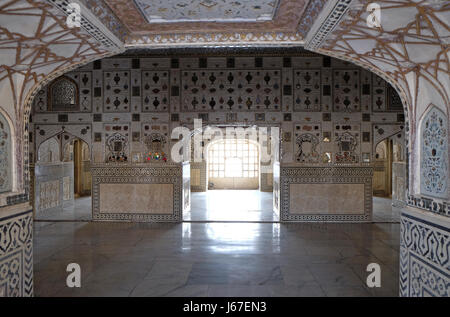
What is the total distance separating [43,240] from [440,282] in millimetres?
5529

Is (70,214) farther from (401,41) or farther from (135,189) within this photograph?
(401,41)

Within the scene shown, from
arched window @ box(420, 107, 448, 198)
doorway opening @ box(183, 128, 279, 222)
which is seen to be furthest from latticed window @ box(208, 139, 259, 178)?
arched window @ box(420, 107, 448, 198)

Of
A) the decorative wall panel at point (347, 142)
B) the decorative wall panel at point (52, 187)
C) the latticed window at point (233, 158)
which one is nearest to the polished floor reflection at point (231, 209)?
the decorative wall panel at point (347, 142)

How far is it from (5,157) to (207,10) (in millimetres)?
2057

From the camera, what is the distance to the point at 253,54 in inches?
278

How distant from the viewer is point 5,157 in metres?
2.71

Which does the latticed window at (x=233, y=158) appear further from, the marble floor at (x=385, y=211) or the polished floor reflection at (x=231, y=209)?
the marble floor at (x=385, y=211)

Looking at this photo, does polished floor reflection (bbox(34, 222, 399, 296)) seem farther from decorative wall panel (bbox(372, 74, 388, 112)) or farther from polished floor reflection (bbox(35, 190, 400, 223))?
decorative wall panel (bbox(372, 74, 388, 112))

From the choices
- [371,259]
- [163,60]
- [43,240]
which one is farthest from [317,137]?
[43,240]

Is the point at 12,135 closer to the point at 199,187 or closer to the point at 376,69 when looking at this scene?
the point at 376,69

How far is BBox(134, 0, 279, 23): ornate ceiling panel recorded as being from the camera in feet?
9.56

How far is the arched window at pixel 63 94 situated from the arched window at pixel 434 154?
654 cm

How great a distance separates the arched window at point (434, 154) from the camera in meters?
2.39

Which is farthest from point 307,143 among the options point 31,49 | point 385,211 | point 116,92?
point 31,49
